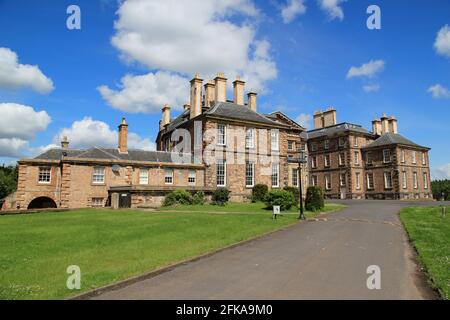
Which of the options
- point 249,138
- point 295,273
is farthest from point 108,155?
point 295,273

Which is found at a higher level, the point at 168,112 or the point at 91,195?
the point at 168,112

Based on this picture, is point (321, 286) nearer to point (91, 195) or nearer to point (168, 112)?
point (91, 195)

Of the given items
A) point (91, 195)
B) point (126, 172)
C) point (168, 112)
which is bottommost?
point (91, 195)

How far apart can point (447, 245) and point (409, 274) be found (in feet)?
14.4

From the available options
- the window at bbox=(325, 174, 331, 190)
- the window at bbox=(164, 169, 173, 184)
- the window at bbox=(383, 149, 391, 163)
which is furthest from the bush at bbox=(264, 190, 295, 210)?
the window at bbox=(325, 174, 331, 190)

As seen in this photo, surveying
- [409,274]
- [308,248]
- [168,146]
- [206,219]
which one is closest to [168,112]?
[168,146]

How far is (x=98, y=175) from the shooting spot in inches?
1196

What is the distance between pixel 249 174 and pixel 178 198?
1120cm

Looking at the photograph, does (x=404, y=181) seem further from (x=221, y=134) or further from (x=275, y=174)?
(x=221, y=134)

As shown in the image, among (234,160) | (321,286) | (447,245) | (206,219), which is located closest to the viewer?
(321,286)

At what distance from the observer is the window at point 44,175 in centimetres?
2956

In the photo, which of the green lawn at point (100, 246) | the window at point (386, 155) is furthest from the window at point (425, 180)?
the green lawn at point (100, 246)

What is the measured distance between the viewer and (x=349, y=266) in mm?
9102
